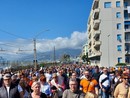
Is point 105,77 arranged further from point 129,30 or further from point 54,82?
point 129,30

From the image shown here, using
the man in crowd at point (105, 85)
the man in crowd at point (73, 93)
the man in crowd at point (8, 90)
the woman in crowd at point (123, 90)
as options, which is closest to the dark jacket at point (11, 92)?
the man in crowd at point (8, 90)

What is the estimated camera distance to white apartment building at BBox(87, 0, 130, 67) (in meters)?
78.4

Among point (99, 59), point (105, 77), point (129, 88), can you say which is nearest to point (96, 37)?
point (99, 59)

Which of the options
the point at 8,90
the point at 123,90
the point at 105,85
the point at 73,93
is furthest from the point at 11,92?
the point at 105,85

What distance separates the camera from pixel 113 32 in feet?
262

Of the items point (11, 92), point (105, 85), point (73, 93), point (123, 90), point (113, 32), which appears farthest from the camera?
point (113, 32)

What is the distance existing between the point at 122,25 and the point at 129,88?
72.0 m

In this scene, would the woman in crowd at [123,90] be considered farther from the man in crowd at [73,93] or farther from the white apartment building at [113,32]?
the white apartment building at [113,32]

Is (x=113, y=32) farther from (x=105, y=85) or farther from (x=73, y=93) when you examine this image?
(x=73, y=93)

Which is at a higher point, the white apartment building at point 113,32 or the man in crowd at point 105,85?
the white apartment building at point 113,32

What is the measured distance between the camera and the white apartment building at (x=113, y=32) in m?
78.4

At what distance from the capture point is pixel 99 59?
83.8 m

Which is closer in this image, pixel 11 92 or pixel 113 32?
pixel 11 92

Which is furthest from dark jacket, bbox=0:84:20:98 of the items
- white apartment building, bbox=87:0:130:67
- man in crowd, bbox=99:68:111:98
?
white apartment building, bbox=87:0:130:67
